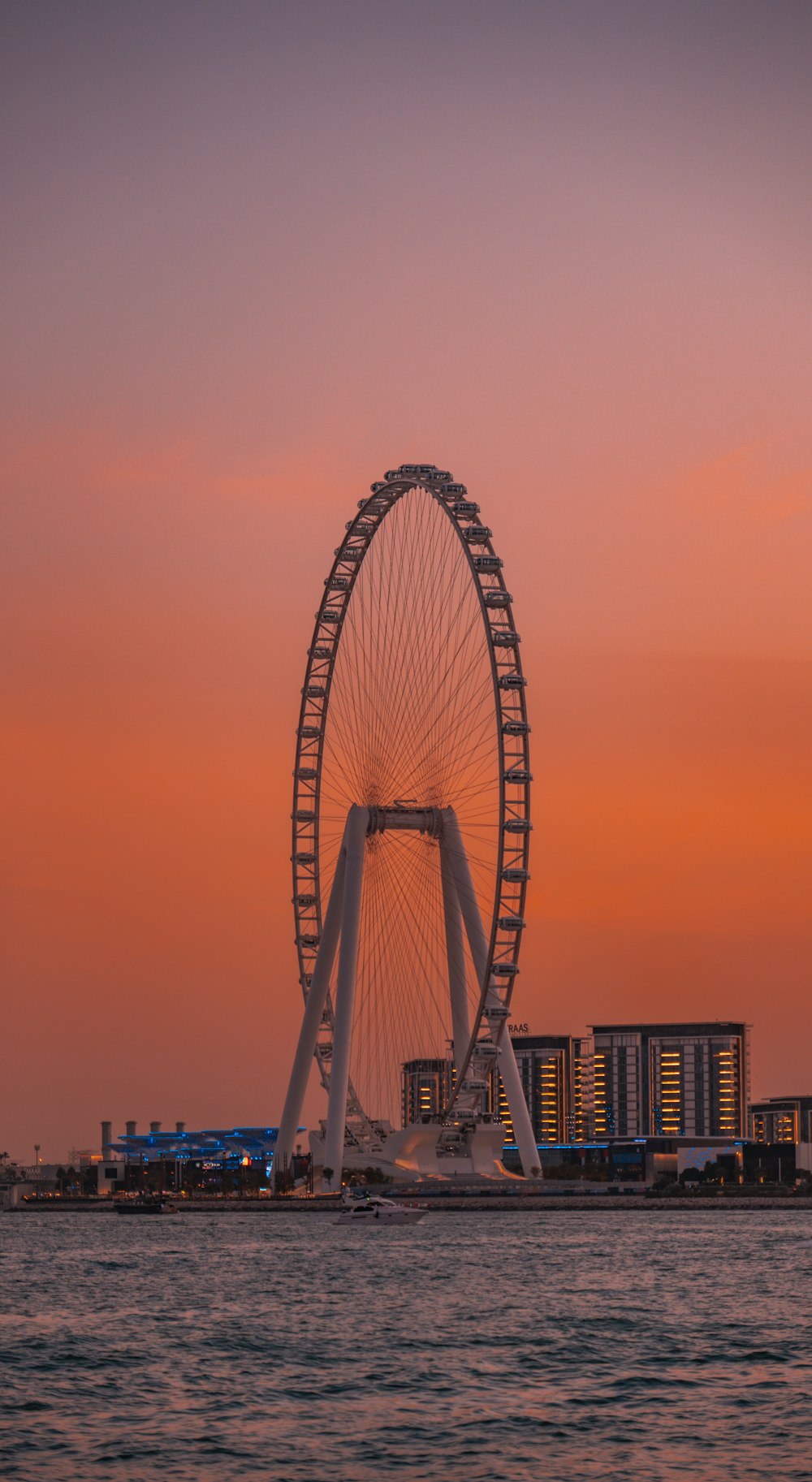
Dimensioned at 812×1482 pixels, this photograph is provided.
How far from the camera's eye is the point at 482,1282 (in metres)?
63.3

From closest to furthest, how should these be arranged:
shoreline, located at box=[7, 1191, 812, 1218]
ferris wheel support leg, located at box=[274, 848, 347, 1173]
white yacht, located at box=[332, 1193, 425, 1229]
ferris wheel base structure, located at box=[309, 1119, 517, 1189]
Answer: white yacht, located at box=[332, 1193, 425, 1229] < ferris wheel support leg, located at box=[274, 848, 347, 1173] < shoreline, located at box=[7, 1191, 812, 1218] < ferris wheel base structure, located at box=[309, 1119, 517, 1189]

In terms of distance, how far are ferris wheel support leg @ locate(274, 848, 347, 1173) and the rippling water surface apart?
143ft

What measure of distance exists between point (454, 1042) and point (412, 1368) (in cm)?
8286

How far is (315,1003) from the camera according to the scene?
124500 mm

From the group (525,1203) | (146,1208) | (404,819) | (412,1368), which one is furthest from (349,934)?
(412,1368)

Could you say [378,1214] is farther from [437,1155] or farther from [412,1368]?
[412,1368]

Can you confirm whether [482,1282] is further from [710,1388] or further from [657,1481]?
[657,1481]

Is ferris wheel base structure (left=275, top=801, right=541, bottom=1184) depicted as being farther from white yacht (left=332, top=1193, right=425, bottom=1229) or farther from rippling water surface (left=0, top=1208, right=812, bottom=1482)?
rippling water surface (left=0, top=1208, right=812, bottom=1482)

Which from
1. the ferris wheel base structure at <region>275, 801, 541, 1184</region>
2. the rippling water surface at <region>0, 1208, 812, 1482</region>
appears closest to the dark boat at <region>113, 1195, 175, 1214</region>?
the ferris wheel base structure at <region>275, 801, 541, 1184</region>

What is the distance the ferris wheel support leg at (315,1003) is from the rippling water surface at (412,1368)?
43730 mm

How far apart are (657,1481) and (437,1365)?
523 inches

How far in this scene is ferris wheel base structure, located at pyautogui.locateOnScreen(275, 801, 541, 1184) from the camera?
11731 cm

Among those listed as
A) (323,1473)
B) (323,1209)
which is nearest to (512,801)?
(323,1209)

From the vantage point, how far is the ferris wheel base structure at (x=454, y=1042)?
11731cm
